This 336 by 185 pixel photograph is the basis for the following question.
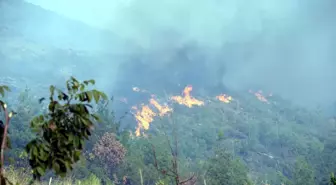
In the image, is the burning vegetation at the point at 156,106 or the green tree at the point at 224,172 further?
the burning vegetation at the point at 156,106

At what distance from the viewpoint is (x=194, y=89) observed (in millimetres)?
110625

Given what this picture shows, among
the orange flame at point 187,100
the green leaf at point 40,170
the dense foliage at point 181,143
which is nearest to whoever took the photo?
the green leaf at point 40,170

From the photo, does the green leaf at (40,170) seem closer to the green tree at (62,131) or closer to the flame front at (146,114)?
the green tree at (62,131)

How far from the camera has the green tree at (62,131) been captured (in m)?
2.73

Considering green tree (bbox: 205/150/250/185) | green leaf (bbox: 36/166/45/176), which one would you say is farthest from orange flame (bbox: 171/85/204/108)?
green leaf (bbox: 36/166/45/176)

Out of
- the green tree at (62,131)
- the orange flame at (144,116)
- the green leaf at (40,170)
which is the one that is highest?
the orange flame at (144,116)

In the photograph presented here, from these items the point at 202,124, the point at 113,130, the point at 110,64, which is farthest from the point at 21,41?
the point at 113,130

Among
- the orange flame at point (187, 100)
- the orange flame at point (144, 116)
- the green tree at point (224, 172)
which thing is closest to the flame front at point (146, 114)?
the orange flame at point (144, 116)

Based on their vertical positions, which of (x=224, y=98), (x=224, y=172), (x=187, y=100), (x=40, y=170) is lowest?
(x=40, y=170)

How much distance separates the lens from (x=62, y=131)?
9.22 feet

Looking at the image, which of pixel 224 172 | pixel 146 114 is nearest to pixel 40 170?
pixel 224 172

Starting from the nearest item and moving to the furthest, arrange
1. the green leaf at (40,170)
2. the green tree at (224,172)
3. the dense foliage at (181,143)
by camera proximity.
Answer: the green leaf at (40,170)
the dense foliage at (181,143)
the green tree at (224,172)

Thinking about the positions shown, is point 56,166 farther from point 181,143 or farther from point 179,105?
point 179,105

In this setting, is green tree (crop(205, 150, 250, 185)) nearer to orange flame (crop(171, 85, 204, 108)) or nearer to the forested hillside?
the forested hillside
